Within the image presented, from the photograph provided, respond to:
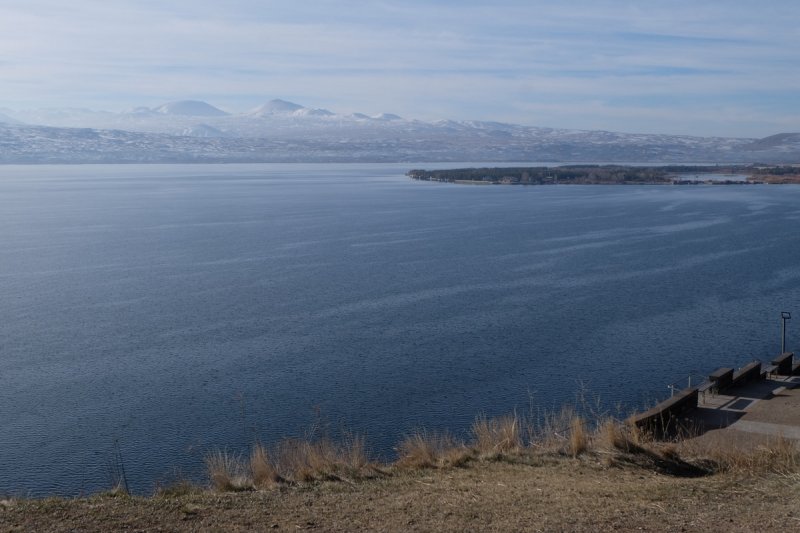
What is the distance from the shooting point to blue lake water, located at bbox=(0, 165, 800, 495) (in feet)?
36.6

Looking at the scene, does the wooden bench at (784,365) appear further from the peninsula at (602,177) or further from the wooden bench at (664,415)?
the peninsula at (602,177)

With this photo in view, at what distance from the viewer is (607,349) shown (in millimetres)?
15008

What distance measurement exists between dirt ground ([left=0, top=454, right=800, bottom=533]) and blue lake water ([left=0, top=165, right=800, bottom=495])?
12.5 feet

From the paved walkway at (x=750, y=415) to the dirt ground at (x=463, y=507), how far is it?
223 centimetres

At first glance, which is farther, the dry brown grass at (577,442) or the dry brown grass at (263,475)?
the dry brown grass at (577,442)

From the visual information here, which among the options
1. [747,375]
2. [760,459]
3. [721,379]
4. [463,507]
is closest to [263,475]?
[463,507]

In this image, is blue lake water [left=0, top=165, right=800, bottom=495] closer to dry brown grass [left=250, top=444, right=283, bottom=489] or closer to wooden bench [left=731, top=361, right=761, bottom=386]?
wooden bench [left=731, top=361, right=761, bottom=386]

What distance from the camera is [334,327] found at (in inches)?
648

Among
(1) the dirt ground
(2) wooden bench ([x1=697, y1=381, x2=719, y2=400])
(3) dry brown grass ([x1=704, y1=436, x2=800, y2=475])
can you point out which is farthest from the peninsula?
(1) the dirt ground

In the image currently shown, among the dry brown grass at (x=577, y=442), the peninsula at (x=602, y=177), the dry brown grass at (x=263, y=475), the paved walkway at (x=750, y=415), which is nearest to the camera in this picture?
the dry brown grass at (x=263, y=475)

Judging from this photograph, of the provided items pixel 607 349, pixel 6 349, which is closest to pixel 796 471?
pixel 607 349

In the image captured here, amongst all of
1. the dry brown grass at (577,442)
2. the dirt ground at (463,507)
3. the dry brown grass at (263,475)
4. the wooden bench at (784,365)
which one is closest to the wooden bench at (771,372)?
the wooden bench at (784,365)

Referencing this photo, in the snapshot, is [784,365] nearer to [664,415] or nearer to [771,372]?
[771,372]

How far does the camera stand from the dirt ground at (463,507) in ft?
16.1
